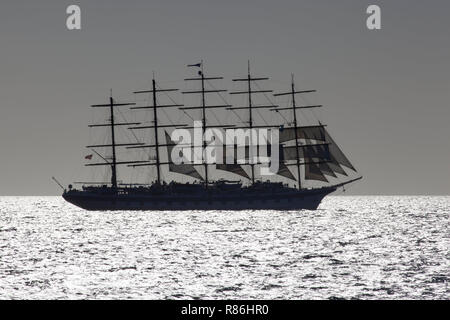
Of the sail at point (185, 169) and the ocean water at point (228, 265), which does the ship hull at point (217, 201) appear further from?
the ocean water at point (228, 265)

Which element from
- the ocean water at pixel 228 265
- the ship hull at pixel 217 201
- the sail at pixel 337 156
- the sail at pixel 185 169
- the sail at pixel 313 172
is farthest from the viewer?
the ship hull at pixel 217 201

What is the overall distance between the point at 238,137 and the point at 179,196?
1346cm

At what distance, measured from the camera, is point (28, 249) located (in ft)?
240

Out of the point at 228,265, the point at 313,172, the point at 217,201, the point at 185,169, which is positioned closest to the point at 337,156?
the point at 313,172

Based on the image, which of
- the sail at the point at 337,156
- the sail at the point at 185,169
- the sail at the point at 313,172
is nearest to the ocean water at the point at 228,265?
the sail at the point at 337,156

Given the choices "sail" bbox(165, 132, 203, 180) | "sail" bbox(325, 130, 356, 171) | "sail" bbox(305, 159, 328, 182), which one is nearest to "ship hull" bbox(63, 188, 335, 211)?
"sail" bbox(165, 132, 203, 180)

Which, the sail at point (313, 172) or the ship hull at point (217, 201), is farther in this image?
the ship hull at point (217, 201)

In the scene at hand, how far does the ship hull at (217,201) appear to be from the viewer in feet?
461

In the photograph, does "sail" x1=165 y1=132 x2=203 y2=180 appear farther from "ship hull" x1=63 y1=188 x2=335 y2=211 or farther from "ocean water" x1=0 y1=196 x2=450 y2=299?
"ocean water" x1=0 y1=196 x2=450 y2=299

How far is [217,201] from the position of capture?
141500 millimetres

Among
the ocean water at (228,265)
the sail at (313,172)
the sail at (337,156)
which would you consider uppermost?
the sail at (337,156)

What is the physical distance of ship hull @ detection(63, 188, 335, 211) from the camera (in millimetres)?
140500
